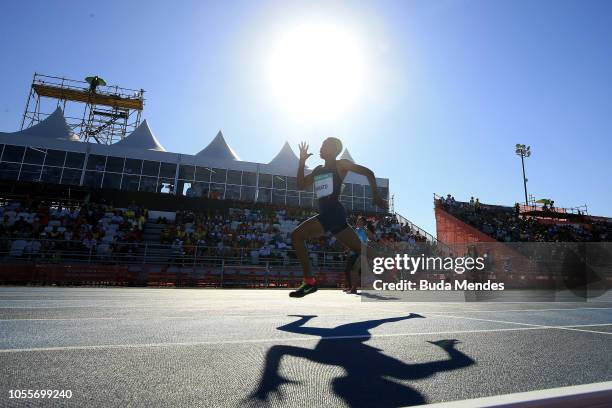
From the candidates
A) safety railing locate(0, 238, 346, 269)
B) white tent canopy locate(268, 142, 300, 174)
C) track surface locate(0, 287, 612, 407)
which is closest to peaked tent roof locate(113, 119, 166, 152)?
white tent canopy locate(268, 142, 300, 174)

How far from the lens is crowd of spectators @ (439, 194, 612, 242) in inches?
1102

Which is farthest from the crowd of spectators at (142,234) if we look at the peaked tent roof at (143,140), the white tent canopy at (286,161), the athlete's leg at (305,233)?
the athlete's leg at (305,233)

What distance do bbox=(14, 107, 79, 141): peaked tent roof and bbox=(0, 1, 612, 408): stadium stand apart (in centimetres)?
11

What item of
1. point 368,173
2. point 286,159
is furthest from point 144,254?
point 286,159

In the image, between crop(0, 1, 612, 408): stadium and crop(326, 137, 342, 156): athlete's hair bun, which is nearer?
crop(0, 1, 612, 408): stadium

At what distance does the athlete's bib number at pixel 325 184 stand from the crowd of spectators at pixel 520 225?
1037 inches

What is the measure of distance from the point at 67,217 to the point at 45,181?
6.02m

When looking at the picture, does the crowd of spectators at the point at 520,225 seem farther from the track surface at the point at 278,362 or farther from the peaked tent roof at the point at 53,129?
the peaked tent roof at the point at 53,129

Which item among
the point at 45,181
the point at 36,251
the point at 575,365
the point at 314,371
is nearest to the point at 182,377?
the point at 314,371

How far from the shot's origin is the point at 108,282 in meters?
13.4

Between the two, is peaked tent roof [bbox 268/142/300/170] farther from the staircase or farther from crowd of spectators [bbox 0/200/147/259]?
crowd of spectators [bbox 0/200/147/259]

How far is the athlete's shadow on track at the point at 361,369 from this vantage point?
1250 mm

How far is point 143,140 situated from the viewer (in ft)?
84.0

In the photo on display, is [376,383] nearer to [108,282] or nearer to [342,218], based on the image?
[342,218]
